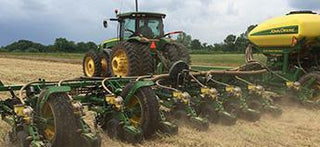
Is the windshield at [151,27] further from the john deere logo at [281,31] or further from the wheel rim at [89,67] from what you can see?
the john deere logo at [281,31]

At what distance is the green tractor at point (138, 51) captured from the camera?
7.70 m

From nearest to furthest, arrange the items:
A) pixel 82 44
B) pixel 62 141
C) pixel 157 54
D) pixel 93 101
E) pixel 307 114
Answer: pixel 62 141, pixel 93 101, pixel 307 114, pixel 157 54, pixel 82 44

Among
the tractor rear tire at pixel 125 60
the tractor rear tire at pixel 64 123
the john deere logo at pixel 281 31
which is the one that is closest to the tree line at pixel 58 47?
the tractor rear tire at pixel 125 60

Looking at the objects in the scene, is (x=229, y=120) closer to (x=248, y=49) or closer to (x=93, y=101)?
(x=93, y=101)

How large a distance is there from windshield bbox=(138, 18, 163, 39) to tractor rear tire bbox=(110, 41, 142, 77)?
→ 49.2 inches

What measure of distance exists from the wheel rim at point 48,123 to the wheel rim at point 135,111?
3.59ft

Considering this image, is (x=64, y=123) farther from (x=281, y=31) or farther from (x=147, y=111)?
(x=281, y=31)

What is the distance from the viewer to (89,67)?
10.3 metres

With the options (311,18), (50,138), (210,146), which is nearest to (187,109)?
(210,146)

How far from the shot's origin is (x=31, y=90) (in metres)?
4.97

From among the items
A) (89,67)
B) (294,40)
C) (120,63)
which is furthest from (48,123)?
(89,67)

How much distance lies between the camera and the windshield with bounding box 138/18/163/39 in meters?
9.21

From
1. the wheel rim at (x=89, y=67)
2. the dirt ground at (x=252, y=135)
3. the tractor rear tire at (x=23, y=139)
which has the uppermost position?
the wheel rim at (x=89, y=67)

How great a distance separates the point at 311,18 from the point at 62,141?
5.58 metres
